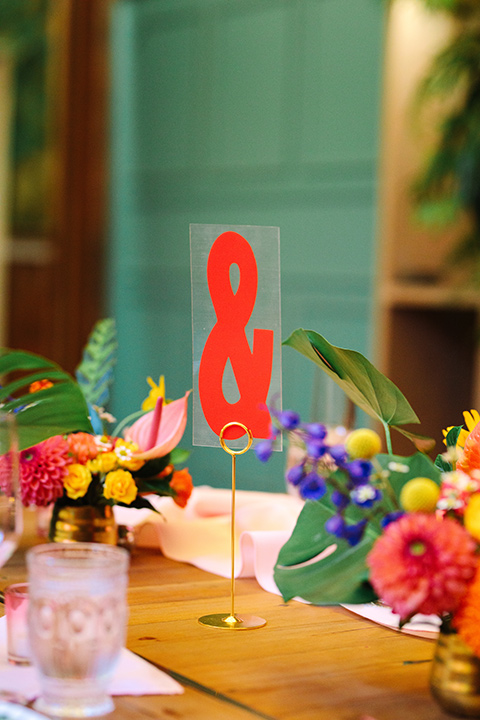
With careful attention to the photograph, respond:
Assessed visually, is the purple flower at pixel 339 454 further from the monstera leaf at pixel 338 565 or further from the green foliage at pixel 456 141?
the green foliage at pixel 456 141

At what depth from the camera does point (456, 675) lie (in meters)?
0.56

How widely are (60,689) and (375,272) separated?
2.64 meters

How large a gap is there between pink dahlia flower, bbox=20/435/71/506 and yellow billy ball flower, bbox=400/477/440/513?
477 mm

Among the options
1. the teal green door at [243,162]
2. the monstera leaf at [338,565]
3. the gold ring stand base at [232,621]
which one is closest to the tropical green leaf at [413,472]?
the monstera leaf at [338,565]

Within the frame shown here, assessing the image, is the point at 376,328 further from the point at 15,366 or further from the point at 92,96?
the point at 15,366

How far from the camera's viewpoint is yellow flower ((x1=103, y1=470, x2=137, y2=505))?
946 millimetres

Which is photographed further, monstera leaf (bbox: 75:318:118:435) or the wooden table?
monstera leaf (bbox: 75:318:118:435)

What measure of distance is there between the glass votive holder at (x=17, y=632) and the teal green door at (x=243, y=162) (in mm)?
2447

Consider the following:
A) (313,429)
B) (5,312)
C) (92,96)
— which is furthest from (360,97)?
(313,429)

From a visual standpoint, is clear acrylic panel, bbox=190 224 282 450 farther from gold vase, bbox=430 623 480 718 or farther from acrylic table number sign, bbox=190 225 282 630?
gold vase, bbox=430 623 480 718

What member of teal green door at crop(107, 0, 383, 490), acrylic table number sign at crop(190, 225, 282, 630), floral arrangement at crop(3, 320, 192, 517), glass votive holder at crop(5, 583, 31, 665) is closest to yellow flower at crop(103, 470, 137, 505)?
floral arrangement at crop(3, 320, 192, 517)

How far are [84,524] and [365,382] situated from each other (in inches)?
15.3

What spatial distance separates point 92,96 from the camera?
3846mm

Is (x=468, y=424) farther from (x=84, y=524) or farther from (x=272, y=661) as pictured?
(x=84, y=524)
